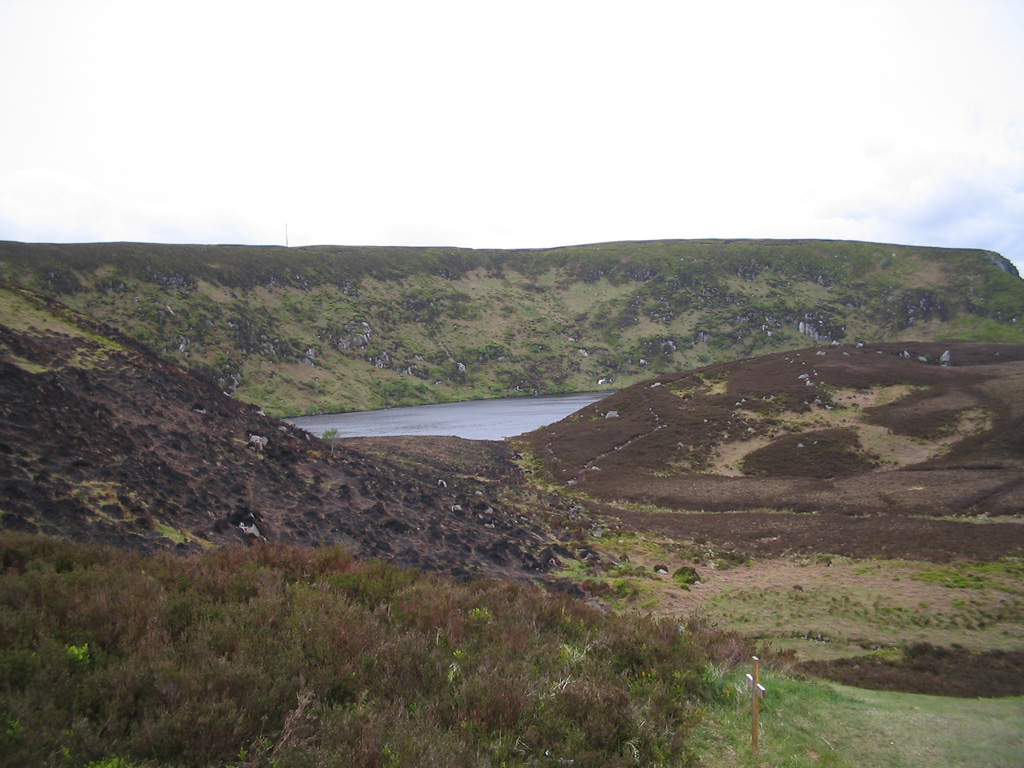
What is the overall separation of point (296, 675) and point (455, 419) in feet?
295

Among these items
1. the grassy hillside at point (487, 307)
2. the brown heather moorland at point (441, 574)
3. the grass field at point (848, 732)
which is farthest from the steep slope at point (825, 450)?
the grassy hillside at point (487, 307)

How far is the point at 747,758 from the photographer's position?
260 inches

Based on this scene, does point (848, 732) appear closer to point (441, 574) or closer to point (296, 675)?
point (296, 675)

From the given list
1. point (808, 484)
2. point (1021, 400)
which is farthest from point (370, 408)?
point (1021, 400)

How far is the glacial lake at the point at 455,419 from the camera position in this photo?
80438 millimetres

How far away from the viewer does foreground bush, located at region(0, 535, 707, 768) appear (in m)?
4.67

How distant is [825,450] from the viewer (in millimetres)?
43844

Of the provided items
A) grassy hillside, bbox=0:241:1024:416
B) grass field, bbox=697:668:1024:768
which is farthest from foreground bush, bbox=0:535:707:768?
grassy hillside, bbox=0:241:1024:416

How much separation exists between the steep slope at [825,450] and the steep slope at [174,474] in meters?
15.2

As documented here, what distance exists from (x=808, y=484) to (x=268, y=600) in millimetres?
39701

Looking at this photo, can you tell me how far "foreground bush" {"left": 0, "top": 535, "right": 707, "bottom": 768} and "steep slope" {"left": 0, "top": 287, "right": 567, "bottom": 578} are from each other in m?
6.08

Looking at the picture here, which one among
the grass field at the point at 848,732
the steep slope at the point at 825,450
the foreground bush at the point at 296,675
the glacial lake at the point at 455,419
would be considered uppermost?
the foreground bush at the point at 296,675

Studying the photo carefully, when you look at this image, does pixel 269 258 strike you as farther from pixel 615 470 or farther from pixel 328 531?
pixel 328 531

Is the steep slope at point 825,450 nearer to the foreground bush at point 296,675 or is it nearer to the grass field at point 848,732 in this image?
the grass field at point 848,732
